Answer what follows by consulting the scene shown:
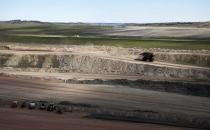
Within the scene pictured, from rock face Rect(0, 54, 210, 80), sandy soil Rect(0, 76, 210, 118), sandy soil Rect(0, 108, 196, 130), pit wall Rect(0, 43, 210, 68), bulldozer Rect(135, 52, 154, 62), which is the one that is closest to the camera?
sandy soil Rect(0, 108, 196, 130)

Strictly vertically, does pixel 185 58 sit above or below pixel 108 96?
above

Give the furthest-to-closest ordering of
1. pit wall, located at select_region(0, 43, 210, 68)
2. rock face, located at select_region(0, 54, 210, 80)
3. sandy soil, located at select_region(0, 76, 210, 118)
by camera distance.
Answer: pit wall, located at select_region(0, 43, 210, 68) → rock face, located at select_region(0, 54, 210, 80) → sandy soil, located at select_region(0, 76, 210, 118)

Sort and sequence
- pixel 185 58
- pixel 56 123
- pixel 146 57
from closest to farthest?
pixel 56 123 → pixel 146 57 → pixel 185 58

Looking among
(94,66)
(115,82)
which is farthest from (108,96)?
(94,66)

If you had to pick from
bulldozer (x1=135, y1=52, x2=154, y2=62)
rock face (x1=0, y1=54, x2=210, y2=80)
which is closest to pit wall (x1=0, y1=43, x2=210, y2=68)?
bulldozer (x1=135, y1=52, x2=154, y2=62)

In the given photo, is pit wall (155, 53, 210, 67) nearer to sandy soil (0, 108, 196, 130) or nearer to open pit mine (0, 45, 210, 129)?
open pit mine (0, 45, 210, 129)

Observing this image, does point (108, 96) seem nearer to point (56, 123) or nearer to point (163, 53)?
point (56, 123)

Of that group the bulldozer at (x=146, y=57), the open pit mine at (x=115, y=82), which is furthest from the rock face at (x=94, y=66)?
the bulldozer at (x=146, y=57)
